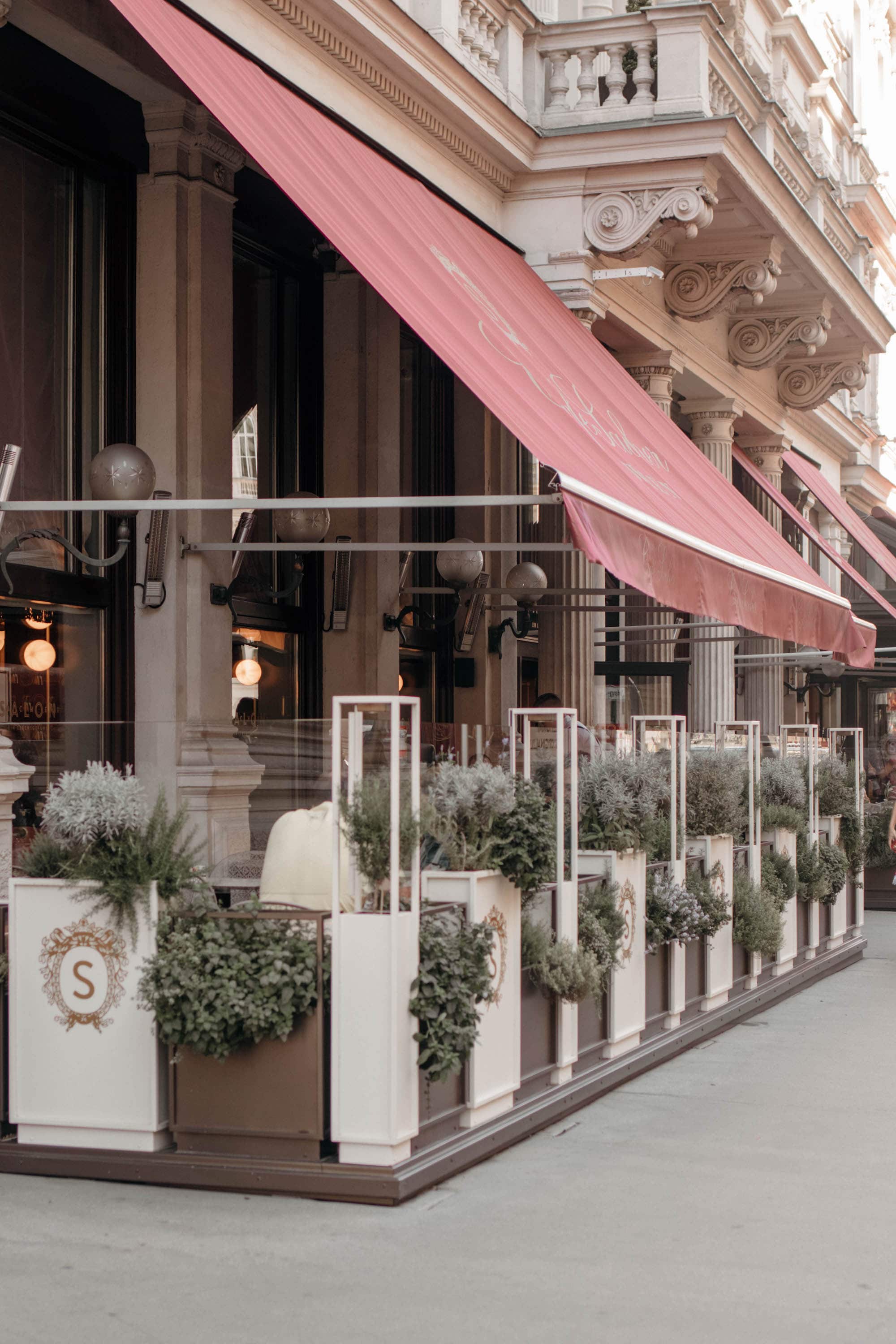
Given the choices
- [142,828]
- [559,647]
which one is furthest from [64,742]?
[559,647]

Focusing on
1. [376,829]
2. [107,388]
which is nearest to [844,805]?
[107,388]

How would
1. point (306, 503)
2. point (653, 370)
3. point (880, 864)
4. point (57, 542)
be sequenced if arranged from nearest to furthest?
point (306, 503)
point (57, 542)
point (653, 370)
point (880, 864)

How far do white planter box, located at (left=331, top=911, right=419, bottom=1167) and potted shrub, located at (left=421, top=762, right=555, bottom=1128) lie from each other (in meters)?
0.65

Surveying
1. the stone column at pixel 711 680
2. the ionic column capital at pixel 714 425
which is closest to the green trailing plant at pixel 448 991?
the stone column at pixel 711 680

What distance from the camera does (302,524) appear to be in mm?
11633

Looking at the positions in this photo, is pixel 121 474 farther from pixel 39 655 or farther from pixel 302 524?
pixel 302 524

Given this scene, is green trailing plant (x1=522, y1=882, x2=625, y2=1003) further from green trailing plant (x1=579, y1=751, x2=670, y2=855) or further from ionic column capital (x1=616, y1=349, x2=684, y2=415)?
ionic column capital (x1=616, y1=349, x2=684, y2=415)

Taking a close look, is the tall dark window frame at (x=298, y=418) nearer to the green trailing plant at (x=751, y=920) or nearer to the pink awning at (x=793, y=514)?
the green trailing plant at (x=751, y=920)

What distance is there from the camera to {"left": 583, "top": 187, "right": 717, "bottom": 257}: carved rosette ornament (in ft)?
41.1

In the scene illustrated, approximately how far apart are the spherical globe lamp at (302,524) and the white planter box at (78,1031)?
552 cm

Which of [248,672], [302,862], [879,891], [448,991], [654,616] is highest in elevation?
[654,616]

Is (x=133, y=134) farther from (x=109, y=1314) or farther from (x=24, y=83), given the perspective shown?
(x=109, y=1314)

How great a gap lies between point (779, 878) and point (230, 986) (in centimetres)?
654

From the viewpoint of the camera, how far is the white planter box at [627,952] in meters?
8.45
